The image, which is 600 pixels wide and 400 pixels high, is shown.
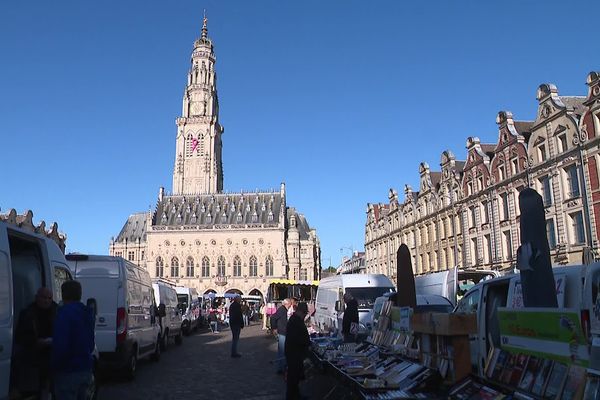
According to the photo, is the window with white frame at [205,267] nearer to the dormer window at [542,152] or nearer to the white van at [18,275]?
the dormer window at [542,152]

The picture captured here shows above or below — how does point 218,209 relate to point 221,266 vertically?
above

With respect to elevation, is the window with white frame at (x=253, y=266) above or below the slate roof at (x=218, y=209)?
below

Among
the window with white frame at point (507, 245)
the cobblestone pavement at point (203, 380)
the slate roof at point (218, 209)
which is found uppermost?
the slate roof at point (218, 209)

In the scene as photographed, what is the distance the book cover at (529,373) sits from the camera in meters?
4.99

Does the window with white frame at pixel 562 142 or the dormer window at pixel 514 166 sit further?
the dormer window at pixel 514 166

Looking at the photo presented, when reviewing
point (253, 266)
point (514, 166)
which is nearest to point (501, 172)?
point (514, 166)

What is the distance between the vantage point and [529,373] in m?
5.08

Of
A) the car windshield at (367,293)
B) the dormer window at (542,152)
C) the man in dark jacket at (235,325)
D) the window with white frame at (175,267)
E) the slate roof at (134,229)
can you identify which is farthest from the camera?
the slate roof at (134,229)

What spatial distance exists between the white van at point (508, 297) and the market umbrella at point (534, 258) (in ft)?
1.43

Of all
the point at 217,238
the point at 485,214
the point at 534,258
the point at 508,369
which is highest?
the point at 217,238

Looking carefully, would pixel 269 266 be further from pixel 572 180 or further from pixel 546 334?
pixel 546 334

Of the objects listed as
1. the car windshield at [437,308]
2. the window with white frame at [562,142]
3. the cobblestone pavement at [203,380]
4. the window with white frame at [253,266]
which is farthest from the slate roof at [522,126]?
the window with white frame at [253,266]

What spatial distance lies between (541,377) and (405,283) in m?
5.65

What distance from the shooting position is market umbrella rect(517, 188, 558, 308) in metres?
6.46
